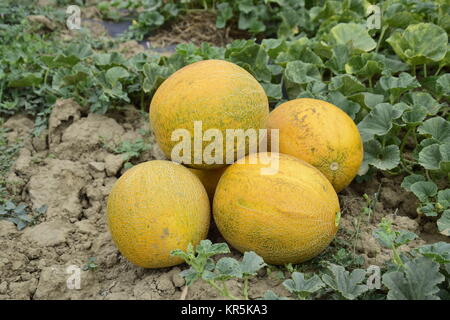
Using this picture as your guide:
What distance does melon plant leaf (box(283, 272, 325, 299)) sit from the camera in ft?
7.07

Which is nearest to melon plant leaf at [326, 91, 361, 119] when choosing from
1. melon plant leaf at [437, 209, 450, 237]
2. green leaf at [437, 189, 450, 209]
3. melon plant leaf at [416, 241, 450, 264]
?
green leaf at [437, 189, 450, 209]

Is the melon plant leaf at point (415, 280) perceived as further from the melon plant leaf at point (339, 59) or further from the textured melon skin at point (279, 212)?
the melon plant leaf at point (339, 59)

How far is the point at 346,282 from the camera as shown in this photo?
2236 mm

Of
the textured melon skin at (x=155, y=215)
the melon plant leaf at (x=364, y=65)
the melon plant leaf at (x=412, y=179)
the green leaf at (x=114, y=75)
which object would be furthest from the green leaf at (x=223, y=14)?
the textured melon skin at (x=155, y=215)

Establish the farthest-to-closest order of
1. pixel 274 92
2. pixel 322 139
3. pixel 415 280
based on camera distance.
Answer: pixel 274 92
pixel 322 139
pixel 415 280

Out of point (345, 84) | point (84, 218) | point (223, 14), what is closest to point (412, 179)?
point (345, 84)

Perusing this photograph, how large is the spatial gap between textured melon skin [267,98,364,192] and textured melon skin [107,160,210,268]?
23.1 inches

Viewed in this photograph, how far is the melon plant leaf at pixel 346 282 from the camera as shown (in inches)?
86.0

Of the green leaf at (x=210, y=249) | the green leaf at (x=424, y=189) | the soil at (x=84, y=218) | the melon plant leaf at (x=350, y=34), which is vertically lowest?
the soil at (x=84, y=218)

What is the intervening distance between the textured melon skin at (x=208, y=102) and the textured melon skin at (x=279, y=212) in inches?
9.5

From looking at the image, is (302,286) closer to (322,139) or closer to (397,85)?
(322,139)

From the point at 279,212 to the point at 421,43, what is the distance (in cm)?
199
